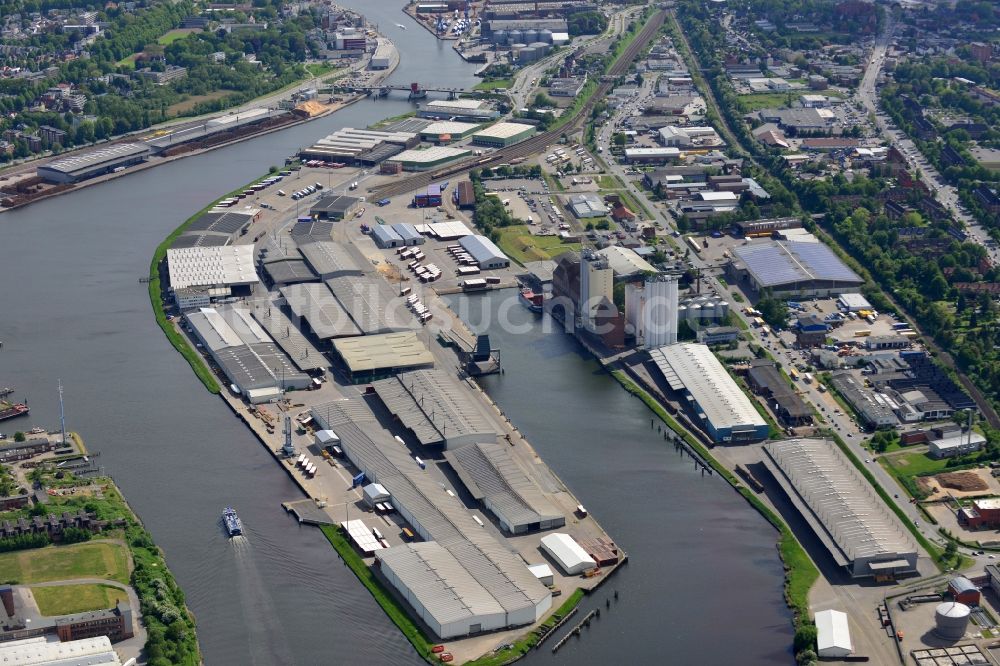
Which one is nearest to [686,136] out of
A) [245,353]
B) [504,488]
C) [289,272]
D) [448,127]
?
[448,127]

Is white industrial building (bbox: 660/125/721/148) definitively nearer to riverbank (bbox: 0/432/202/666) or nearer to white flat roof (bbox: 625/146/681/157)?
white flat roof (bbox: 625/146/681/157)

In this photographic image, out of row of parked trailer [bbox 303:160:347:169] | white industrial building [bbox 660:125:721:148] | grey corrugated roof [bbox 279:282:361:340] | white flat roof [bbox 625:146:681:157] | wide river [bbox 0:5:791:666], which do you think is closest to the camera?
wide river [bbox 0:5:791:666]

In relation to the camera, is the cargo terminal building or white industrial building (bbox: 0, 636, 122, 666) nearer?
white industrial building (bbox: 0, 636, 122, 666)

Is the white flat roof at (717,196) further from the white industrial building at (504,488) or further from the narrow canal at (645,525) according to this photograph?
the white industrial building at (504,488)

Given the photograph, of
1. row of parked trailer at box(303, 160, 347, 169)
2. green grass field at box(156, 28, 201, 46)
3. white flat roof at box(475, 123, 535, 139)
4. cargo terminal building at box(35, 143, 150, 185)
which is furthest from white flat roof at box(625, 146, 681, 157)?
green grass field at box(156, 28, 201, 46)

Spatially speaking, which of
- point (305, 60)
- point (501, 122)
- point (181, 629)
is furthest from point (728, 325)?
point (305, 60)

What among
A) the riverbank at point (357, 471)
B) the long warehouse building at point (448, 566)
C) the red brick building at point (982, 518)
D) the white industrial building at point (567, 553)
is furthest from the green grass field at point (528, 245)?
the red brick building at point (982, 518)

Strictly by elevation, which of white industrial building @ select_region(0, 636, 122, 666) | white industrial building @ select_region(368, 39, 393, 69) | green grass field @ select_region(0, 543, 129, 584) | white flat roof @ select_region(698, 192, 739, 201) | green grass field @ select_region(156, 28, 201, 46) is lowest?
white industrial building @ select_region(368, 39, 393, 69)
